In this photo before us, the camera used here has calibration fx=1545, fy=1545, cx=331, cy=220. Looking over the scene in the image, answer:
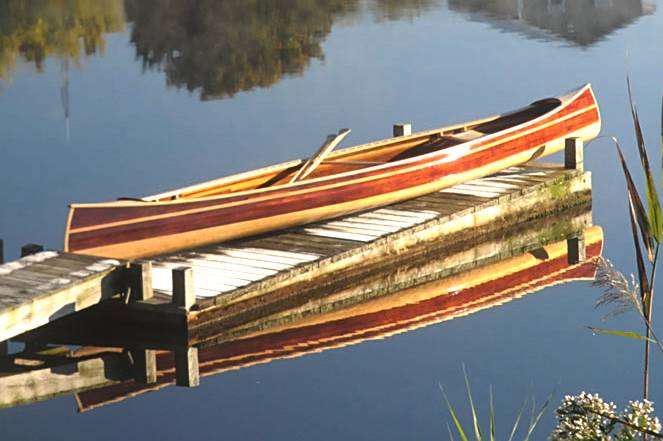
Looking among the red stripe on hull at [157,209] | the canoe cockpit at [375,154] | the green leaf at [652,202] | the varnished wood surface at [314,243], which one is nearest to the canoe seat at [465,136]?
the canoe cockpit at [375,154]

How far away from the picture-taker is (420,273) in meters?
17.4

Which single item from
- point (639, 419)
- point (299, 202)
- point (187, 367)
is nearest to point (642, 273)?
point (639, 419)

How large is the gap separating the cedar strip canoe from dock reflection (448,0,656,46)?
19.3 metres

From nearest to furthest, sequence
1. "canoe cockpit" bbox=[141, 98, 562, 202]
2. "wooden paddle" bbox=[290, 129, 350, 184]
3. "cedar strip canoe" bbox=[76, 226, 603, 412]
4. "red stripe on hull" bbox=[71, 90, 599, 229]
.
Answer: "cedar strip canoe" bbox=[76, 226, 603, 412] < "red stripe on hull" bbox=[71, 90, 599, 229] < "canoe cockpit" bbox=[141, 98, 562, 202] < "wooden paddle" bbox=[290, 129, 350, 184]

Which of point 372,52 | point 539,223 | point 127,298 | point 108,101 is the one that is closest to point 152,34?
A: point 372,52

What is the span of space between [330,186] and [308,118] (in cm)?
1014

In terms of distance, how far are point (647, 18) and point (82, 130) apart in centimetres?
1979

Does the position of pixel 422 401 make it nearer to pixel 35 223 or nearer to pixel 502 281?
pixel 502 281

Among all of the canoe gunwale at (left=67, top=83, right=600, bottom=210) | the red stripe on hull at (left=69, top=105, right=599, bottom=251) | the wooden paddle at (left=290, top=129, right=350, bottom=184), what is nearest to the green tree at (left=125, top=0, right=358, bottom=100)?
the canoe gunwale at (left=67, top=83, right=600, bottom=210)

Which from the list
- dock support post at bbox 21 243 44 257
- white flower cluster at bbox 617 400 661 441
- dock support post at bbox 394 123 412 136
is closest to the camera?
white flower cluster at bbox 617 400 661 441

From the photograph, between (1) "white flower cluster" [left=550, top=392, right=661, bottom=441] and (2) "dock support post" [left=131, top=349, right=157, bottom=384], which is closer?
(1) "white flower cluster" [left=550, top=392, right=661, bottom=441]

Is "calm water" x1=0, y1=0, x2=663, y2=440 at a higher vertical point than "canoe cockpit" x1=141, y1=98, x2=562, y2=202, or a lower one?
lower

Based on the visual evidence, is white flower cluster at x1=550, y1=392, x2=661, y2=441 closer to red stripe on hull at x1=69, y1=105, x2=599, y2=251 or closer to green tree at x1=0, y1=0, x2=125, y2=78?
red stripe on hull at x1=69, y1=105, x2=599, y2=251

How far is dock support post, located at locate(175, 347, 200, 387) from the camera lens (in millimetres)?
14141
